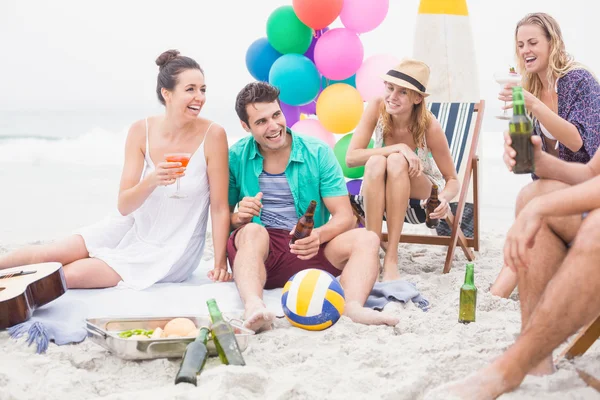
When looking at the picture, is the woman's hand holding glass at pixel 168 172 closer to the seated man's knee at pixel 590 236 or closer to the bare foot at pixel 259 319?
the bare foot at pixel 259 319

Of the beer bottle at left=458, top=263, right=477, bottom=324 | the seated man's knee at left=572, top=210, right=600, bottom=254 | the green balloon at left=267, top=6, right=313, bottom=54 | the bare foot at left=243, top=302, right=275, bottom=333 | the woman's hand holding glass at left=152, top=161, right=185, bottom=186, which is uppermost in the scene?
the green balloon at left=267, top=6, right=313, bottom=54

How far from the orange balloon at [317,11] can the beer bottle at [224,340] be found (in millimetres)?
2847

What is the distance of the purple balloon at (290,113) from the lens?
17.3ft

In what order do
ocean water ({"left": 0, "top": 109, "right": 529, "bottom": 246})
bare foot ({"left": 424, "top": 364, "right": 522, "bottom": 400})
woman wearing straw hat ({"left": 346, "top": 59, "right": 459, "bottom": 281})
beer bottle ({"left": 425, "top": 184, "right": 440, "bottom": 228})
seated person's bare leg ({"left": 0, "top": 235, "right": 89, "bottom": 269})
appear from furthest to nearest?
ocean water ({"left": 0, "top": 109, "right": 529, "bottom": 246})
beer bottle ({"left": 425, "top": 184, "right": 440, "bottom": 228})
woman wearing straw hat ({"left": 346, "top": 59, "right": 459, "bottom": 281})
seated person's bare leg ({"left": 0, "top": 235, "right": 89, "bottom": 269})
bare foot ({"left": 424, "top": 364, "right": 522, "bottom": 400})

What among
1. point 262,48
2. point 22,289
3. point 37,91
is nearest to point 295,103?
point 262,48

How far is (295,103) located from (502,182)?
19.2 ft

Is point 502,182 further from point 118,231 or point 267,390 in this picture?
point 267,390

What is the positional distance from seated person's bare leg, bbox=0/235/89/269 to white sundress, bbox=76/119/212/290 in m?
0.05

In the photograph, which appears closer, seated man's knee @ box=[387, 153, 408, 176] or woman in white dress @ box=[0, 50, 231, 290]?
woman in white dress @ box=[0, 50, 231, 290]

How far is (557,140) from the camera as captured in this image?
3340 mm

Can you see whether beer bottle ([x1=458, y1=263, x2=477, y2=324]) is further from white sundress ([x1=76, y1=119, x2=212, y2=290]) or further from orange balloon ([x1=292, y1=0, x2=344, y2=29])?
orange balloon ([x1=292, y1=0, x2=344, y2=29])

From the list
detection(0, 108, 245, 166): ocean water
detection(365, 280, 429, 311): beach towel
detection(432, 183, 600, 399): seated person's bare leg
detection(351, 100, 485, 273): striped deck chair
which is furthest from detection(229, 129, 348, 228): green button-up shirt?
detection(0, 108, 245, 166): ocean water

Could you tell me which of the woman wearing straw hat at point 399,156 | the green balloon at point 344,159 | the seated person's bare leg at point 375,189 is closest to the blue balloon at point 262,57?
the green balloon at point 344,159

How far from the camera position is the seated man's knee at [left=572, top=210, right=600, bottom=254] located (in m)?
1.77
